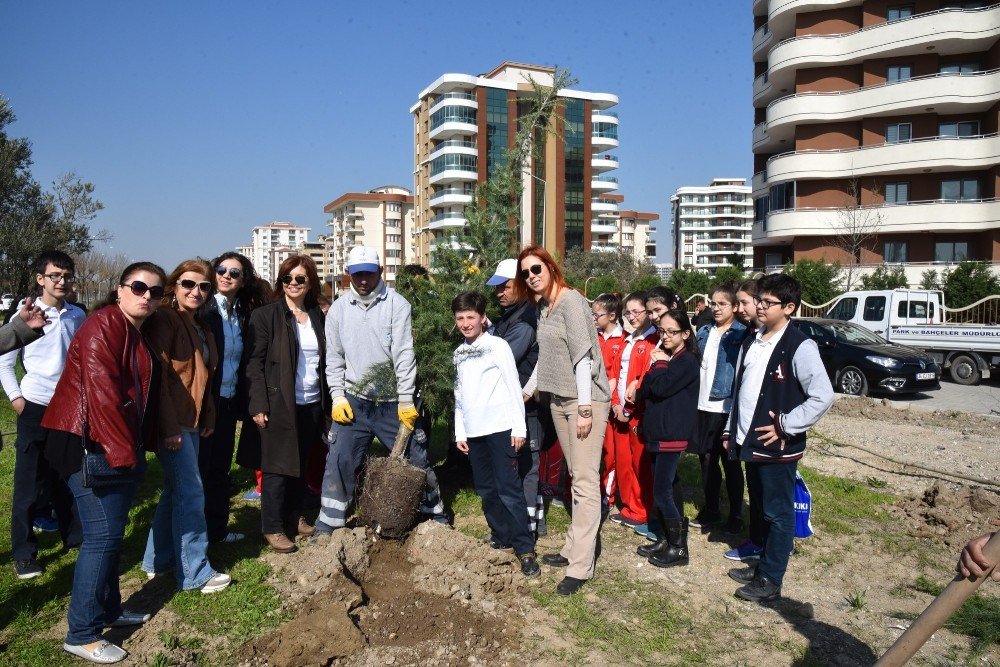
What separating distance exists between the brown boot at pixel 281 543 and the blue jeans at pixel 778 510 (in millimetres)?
3320

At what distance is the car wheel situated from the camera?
539 inches

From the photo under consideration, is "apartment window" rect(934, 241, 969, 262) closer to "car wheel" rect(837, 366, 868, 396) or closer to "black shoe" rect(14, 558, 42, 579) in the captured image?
"car wheel" rect(837, 366, 868, 396)

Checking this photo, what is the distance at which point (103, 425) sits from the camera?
3.41 m

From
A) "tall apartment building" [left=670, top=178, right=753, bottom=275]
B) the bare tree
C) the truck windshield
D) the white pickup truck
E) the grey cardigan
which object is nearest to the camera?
the grey cardigan

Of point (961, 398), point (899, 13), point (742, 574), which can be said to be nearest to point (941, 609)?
point (742, 574)

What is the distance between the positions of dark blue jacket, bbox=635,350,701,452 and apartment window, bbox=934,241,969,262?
37.0 m

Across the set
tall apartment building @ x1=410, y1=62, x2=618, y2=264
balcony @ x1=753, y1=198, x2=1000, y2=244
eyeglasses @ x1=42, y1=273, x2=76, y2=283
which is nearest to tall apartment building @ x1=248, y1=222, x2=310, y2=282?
tall apartment building @ x1=410, y1=62, x2=618, y2=264

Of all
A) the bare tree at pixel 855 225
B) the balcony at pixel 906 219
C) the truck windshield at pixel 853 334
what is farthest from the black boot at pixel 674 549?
the balcony at pixel 906 219

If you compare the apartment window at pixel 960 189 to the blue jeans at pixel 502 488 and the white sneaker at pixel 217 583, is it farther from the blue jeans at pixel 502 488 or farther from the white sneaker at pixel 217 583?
the white sneaker at pixel 217 583

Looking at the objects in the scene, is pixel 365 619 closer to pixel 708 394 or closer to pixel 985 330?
pixel 708 394

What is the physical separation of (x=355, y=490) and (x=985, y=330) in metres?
15.2

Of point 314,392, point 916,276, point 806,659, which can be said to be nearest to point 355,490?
point 314,392

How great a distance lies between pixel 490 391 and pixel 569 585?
135 centimetres

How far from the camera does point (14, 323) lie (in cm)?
427
